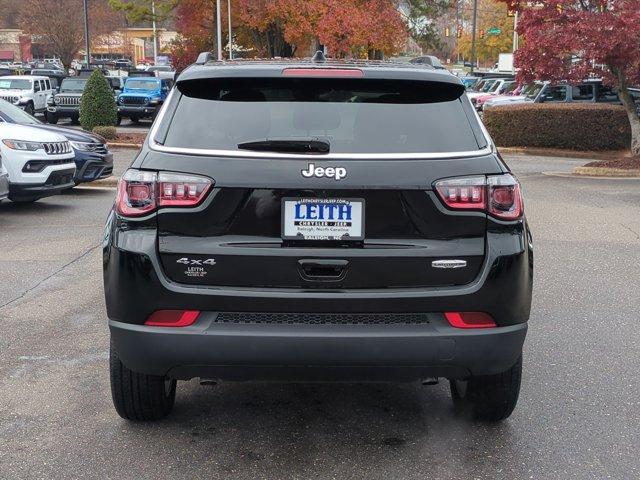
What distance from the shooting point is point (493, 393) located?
4016mm

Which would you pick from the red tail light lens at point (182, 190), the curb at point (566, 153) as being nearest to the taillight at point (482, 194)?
the red tail light lens at point (182, 190)

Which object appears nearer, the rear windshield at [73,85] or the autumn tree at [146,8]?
the rear windshield at [73,85]

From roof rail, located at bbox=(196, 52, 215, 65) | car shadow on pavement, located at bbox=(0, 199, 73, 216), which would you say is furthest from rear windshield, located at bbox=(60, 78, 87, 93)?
roof rail, located at bbox=(196, 52, 215, 65)

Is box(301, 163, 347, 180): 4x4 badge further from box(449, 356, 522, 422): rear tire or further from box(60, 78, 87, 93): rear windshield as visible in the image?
box(60, 78, 87, 93): rear windshield

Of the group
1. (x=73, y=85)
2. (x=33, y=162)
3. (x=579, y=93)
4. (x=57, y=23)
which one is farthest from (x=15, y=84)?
(x=57, y=23)

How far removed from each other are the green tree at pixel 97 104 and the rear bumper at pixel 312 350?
1875cm

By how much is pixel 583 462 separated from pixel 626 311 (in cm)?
294

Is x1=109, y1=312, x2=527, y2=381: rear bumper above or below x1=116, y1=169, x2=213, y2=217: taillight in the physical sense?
below

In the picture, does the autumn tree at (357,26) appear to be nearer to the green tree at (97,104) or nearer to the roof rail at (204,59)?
the green tree at (97,104)

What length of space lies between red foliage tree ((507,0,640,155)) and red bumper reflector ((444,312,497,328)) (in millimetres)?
14725

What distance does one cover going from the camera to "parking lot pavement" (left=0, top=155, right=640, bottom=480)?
3709 mm

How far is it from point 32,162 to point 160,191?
8.48 metres

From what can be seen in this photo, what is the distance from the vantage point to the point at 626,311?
642cm

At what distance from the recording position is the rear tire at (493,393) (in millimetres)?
3955
